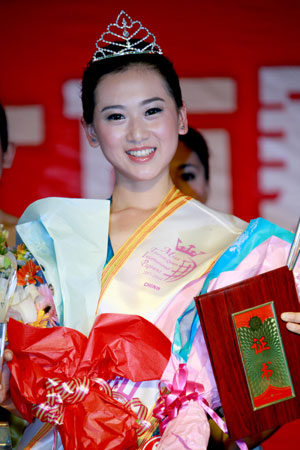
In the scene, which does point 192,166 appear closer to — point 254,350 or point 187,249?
point 187,249

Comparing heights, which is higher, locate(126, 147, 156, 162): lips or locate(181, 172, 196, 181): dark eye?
locate(126, 147, 156, 162): lips

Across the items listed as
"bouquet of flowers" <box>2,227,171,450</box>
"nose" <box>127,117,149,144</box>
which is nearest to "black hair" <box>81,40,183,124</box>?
"nose" <box>127,117,149,144</box>

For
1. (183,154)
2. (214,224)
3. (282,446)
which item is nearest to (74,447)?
(214,224)

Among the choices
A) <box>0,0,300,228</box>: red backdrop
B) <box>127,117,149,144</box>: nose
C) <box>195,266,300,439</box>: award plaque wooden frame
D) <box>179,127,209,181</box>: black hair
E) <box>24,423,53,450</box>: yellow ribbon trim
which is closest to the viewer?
<box>195,266,300,439</box>: award plaque wooden frame

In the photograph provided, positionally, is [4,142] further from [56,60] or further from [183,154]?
[183,154]

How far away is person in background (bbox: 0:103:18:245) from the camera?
8.68ft

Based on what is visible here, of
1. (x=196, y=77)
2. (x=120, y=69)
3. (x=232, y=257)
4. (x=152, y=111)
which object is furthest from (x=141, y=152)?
(x=196, y=77)

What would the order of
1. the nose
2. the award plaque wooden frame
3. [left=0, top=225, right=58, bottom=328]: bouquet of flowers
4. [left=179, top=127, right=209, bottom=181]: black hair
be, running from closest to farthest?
the award plaque wooden frame → [left=0, top=225, right=58, bottom=328]: bouquet of flowers → the nose → [left=179, top=127, right=209, bottom=181]: black hair

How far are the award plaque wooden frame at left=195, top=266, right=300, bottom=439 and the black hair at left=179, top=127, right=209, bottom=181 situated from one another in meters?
1.42

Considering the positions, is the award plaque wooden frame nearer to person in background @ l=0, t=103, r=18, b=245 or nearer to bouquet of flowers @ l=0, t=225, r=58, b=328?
bouquet of flowers @ l=0, t=225, r=58, b=328

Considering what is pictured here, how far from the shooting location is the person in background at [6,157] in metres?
2.65

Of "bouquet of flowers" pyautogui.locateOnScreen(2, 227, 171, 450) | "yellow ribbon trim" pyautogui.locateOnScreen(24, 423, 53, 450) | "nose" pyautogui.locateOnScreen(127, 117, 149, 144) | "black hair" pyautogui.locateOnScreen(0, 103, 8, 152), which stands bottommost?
"yellow ribbon trim" pyautogui.locateOnScreen(24, 423, 53, 450)

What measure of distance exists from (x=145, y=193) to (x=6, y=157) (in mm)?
1038

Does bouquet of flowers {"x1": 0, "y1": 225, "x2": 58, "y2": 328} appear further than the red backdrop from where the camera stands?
No
